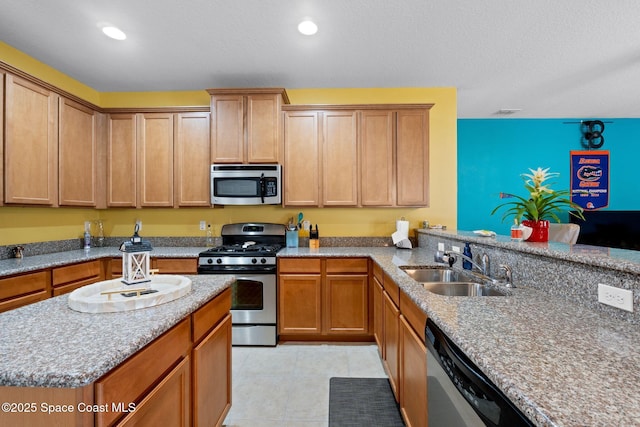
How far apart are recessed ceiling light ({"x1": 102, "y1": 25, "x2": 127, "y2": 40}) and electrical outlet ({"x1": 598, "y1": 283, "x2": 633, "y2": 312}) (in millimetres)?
3498

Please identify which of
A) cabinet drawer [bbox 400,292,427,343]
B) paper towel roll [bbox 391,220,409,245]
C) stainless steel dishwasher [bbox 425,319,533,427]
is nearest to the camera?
stainless steel dishwasher [bbox 425,319,533,427]

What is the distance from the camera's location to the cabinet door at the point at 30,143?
2.42 meters

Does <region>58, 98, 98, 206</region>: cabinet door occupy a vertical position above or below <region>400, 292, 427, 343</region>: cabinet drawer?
above

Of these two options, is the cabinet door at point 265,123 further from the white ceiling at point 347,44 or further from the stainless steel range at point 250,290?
the stainless steel range at point 250,290

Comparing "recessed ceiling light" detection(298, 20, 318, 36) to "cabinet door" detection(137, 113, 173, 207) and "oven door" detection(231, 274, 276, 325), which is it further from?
"oven door" detection(231, 274, 276, 325)

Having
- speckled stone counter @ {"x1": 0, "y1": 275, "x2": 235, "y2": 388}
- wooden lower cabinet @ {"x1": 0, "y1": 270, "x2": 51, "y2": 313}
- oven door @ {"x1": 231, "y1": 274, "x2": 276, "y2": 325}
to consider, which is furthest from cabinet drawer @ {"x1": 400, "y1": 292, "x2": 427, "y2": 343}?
wooden lower cabinet @ {"x1": 0, "y1": 270, "x2": 51, "y2": 313}

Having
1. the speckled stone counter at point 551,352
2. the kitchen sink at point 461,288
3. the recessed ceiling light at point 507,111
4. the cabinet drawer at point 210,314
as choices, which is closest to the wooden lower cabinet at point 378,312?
the kitchen sink at point 461,288

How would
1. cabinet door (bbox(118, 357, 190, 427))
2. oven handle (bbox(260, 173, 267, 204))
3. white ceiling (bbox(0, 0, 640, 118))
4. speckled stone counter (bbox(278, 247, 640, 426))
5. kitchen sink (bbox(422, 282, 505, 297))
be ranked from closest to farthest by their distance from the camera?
speckled stone counter (bbox(278, 247, 640, 426)) → cabinet door (bbox(118, 357, 190, 427)) → kitchen sink (bbox(422, 282, 505, 297)) → white ceiling (bbox(0, 0, 640, 118)) → oven handle (bbox(260, 173, 267, 204))

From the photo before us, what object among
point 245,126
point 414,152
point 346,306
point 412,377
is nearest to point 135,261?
point 412,377

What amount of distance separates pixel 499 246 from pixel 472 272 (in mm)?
321

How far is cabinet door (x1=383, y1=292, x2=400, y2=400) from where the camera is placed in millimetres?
1933

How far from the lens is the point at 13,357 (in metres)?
0.78

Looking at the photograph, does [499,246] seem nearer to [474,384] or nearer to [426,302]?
[426,302]

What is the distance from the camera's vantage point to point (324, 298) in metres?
3.01
